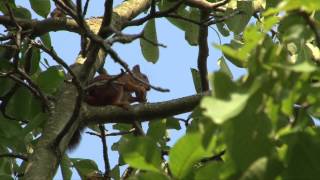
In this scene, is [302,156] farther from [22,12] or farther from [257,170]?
[22,12]

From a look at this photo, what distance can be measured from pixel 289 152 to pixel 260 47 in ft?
0.64

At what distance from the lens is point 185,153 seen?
1156mm

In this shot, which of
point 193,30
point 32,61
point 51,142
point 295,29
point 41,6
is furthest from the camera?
point 193,30

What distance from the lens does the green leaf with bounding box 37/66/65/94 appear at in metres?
2.56

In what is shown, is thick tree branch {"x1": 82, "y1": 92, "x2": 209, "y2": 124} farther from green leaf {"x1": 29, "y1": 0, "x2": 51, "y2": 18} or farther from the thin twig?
green leaf {"x1": 29, "y1": 0, "x2": 51, "y2": 18}

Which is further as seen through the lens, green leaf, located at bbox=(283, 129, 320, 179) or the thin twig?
the thin twig

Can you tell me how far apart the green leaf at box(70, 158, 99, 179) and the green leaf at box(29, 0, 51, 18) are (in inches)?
28.8

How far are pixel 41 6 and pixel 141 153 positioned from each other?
1.91 metres

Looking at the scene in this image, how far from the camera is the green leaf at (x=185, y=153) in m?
1.12

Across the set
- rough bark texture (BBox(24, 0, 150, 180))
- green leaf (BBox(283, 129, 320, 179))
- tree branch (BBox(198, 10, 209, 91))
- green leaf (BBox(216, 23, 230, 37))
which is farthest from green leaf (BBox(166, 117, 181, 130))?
green leaf (BBox(283, 129, 320, 179))

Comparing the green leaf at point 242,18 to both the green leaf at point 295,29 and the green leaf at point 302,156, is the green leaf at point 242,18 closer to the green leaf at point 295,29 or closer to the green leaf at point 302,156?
the green leaf at point 295,29

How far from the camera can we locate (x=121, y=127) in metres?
3.25

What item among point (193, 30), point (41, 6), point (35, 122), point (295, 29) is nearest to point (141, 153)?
point (295, 29)

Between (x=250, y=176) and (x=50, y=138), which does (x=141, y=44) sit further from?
(x=250, y=176)
